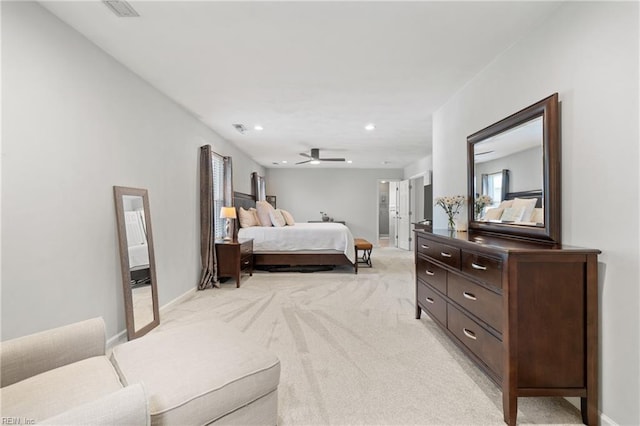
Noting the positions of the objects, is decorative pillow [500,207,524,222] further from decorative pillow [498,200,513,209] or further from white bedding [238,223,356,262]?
white bedding [238,223,356,262]

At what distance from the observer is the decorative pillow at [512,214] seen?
2.22 meters

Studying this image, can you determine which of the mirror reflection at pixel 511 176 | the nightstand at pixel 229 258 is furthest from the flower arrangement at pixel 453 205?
the nightstand at pixel 229 258

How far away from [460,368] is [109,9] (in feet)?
11.1

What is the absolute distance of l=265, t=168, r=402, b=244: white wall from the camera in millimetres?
9367

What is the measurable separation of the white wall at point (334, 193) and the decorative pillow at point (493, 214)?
6.74 metres

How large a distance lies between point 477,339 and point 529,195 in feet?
3.45

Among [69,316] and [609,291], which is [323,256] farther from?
[609,291]

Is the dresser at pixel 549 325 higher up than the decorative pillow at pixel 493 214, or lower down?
lower down

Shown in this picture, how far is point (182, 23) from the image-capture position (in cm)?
208

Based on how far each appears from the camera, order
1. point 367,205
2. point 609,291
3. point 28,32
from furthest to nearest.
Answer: point 367,205 → point 28,32 → point 609,291

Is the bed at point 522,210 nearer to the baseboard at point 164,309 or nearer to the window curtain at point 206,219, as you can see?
the baseboard at point 164,309

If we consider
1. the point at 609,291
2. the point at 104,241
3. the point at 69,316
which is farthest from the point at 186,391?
the point at 609,291

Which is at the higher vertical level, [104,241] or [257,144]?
[257,144]

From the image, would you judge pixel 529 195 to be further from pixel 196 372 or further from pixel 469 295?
pixel 196 372
